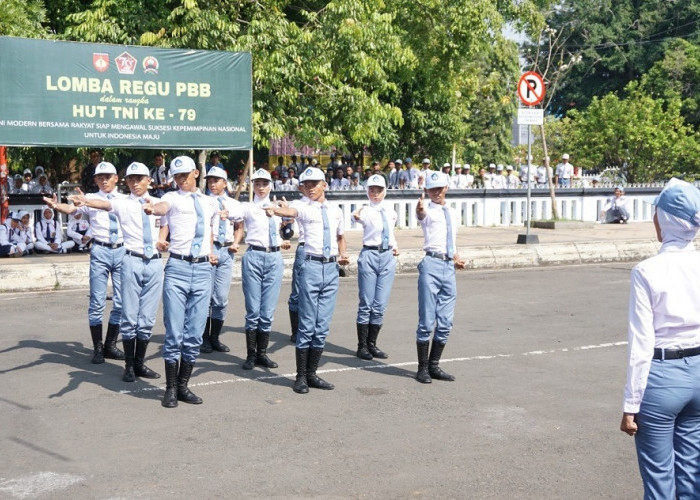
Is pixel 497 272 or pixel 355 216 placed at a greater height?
pixel 355 216

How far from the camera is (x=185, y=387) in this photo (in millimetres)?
8289

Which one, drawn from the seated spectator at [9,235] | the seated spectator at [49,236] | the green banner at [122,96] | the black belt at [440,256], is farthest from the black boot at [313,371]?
the seated spectator at [49,236]

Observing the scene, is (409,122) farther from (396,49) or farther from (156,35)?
(156,35)

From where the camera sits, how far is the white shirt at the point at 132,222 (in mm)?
9312

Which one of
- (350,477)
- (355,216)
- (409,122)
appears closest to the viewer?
(350,477)

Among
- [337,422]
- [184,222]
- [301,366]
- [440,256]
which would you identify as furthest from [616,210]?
[337,422]

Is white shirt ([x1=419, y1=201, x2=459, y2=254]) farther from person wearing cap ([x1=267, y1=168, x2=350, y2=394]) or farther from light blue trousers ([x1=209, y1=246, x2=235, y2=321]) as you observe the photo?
light blue trousers ([x1=209, y1=246, x2=235, y2=321])

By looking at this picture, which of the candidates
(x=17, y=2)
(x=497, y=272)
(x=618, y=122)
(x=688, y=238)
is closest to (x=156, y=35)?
(x=17, y=2)

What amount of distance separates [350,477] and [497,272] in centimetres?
1205

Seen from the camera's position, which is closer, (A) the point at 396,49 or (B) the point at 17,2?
(B) the point at 17,2

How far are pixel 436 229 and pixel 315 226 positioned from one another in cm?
123

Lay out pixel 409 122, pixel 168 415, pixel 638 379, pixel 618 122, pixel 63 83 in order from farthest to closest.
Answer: pixel 618 122, pixel 409 122, pixel 63 83, pixel 168 415, pixel 638 379

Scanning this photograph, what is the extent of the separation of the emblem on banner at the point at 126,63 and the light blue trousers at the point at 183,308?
10.2 m

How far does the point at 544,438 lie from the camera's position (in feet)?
23.6
